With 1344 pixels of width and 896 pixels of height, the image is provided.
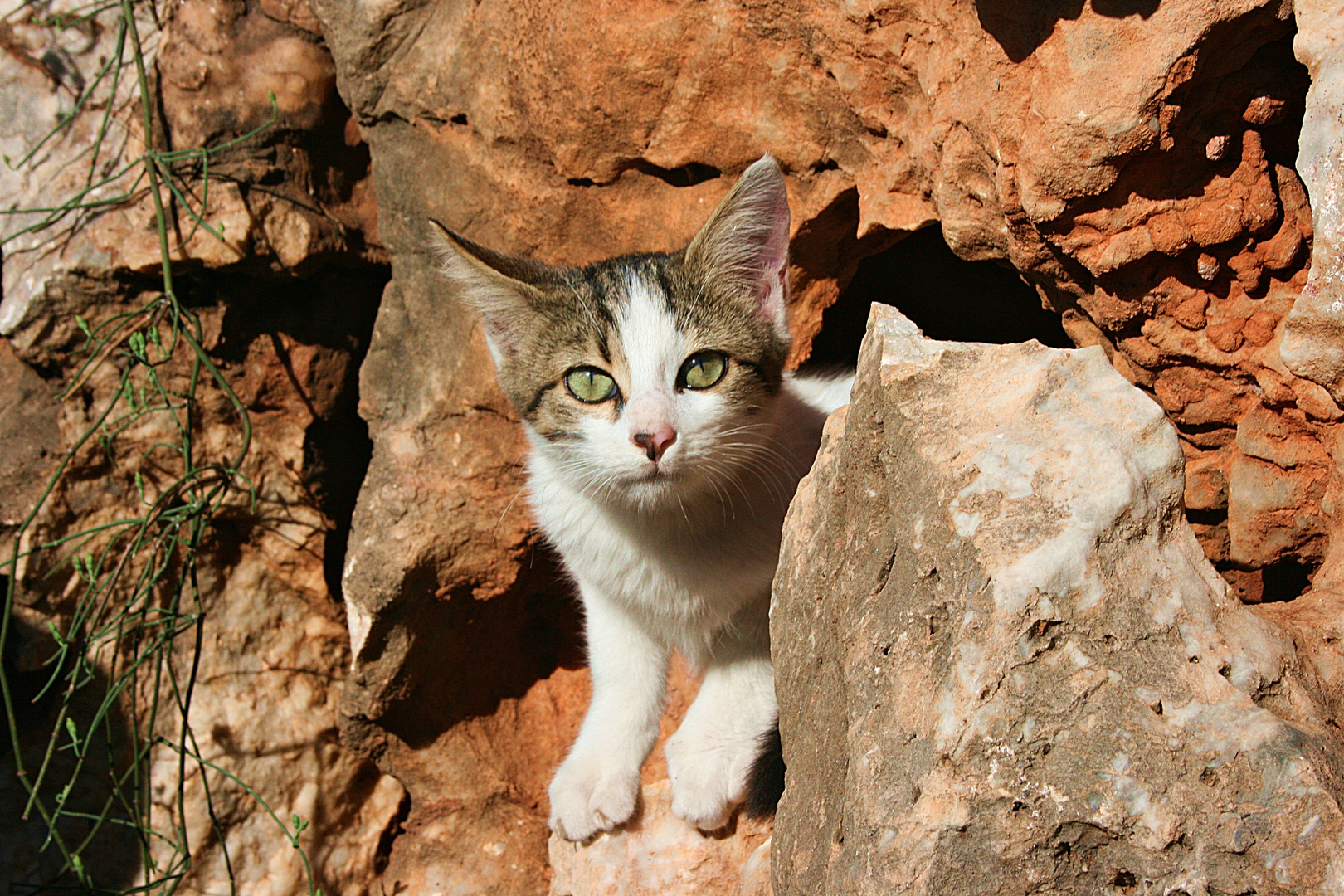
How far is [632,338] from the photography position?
1930 millimetres

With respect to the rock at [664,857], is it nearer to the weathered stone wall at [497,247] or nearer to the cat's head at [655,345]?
the weathered stone wall at [497,247]

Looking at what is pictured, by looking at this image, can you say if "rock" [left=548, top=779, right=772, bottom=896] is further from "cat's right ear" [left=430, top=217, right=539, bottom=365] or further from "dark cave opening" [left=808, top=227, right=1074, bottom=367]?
"dark cave opening" [left=808, top=227, right=1074, bottom=367]

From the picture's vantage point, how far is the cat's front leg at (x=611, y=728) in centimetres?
214

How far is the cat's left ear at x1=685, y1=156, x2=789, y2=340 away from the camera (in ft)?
6.28

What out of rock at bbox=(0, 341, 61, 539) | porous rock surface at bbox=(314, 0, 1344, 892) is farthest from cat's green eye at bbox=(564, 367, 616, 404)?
rock at bbox=(0, 341, 61, 539)

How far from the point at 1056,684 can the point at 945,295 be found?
7.13 feet

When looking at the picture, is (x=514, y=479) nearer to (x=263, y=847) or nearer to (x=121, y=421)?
(x=121, y=421)

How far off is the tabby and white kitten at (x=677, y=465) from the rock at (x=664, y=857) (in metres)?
0.08

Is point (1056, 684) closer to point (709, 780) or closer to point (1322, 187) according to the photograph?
point (1322, 187)

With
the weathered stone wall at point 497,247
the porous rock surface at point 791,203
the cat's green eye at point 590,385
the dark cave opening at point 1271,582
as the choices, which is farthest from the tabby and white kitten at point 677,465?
the dark cave opening at point 1271,582

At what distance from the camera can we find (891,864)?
1.10 meters

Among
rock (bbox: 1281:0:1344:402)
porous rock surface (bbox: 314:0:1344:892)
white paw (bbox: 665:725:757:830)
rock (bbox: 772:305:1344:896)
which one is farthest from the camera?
white paw (bbox: 665:725:757:830)

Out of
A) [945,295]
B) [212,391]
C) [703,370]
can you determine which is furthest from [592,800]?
[945,295]

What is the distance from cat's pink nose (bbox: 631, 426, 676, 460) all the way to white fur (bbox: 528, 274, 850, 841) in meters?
0.07
